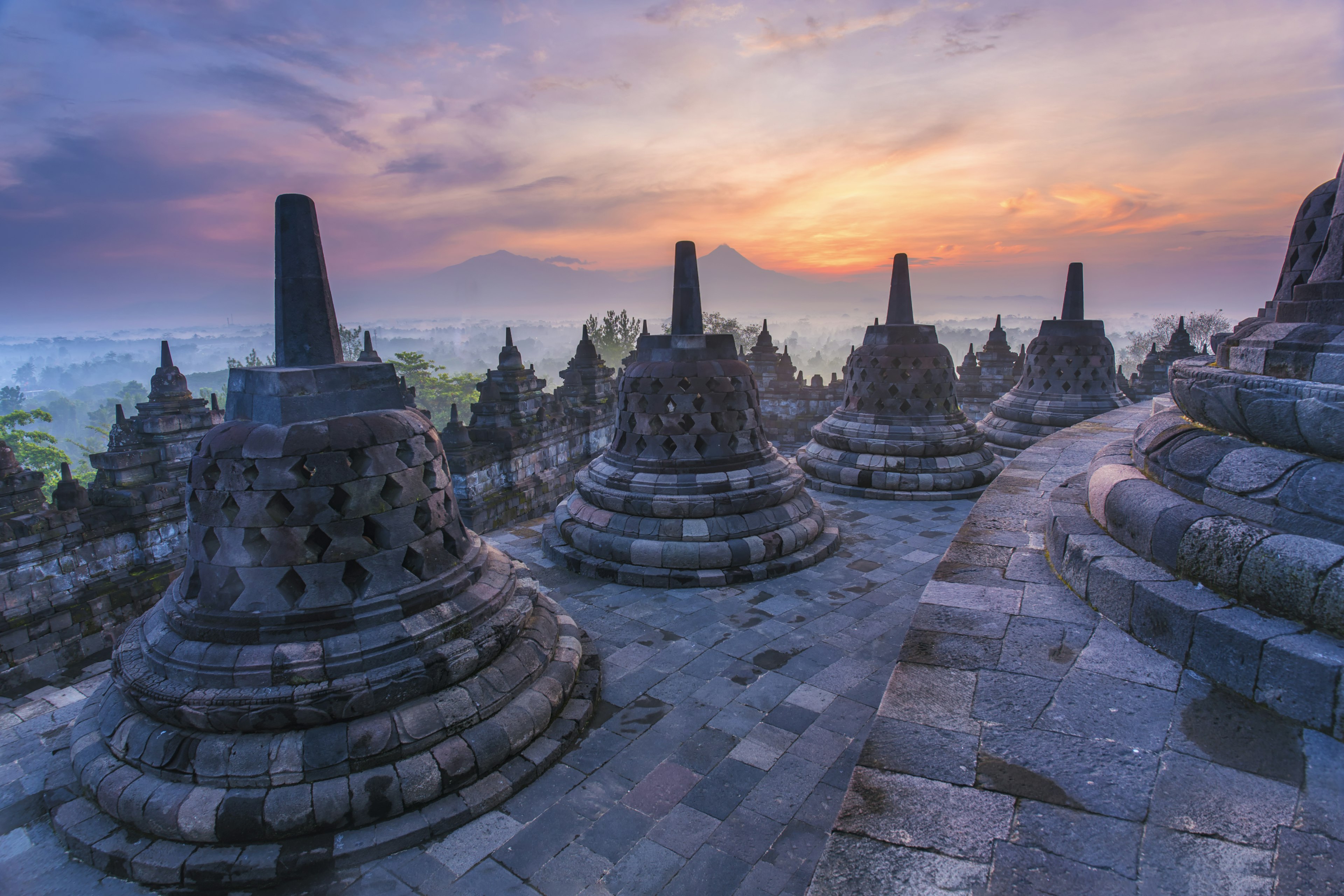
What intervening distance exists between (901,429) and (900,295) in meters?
2.61

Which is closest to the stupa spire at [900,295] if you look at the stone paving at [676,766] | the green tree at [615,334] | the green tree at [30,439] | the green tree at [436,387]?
the stone paving at [676,766]

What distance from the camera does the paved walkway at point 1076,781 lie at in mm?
2010

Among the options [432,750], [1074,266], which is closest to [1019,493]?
[432,750]

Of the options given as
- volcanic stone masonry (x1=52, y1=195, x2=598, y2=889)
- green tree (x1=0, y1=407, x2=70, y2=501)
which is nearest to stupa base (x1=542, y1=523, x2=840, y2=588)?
volcanic stone masonry (x1=52, y1=195, x2=598, y2=889)

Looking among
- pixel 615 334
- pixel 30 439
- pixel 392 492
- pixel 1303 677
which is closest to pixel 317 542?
pixel 392 492

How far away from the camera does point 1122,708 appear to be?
2.67 m

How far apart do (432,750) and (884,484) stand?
29.5ft

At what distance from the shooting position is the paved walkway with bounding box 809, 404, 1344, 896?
2.01 meters

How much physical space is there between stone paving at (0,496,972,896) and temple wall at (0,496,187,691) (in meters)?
0.81

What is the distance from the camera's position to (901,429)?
11570 millimetres

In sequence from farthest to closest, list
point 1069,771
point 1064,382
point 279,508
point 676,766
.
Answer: point 1064,382
point 676,766
point 279,508
point 1069,771

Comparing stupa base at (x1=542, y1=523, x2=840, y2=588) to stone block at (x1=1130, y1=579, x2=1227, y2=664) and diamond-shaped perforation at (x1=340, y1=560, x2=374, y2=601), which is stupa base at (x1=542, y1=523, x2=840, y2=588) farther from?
stone block at (x1=1130, y1=579, x2=1227, y2=664)

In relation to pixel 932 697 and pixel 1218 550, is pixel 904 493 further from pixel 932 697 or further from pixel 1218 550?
pixel 932 697

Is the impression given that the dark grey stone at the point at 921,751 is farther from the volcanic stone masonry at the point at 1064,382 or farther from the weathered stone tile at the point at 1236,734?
the volcanic stone masonry at the point at 1064,382
